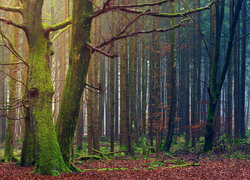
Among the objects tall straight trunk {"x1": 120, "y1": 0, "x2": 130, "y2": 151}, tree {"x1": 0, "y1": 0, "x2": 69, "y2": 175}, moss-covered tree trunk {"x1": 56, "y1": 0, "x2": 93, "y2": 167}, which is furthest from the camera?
tall straight trunk {"x1": 120, "y1": 0, "x2": 130, "y2": 151}

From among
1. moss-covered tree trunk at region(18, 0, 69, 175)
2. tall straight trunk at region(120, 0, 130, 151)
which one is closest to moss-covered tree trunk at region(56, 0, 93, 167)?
moss-covered tree trunk at region(18, 0, 69, 175)

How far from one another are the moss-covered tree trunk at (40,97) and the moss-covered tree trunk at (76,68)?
42 centimetres

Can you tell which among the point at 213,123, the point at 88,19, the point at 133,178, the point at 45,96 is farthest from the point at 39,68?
the point at 213,123

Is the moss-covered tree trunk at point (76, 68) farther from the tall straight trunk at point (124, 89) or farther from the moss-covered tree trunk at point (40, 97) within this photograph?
the tall straight trunk at point (124, 89)

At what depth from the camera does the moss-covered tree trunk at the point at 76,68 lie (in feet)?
27.9

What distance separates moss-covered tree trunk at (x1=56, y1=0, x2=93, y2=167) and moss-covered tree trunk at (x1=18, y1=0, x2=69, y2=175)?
416mm

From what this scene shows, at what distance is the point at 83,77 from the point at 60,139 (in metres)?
2.06

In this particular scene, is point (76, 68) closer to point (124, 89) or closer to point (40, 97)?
point (40, 97)

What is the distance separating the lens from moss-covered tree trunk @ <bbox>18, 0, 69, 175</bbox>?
26.4 feet

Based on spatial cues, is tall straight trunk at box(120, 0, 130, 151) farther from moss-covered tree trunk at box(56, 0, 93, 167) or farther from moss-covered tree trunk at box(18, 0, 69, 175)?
moss-covered tree trunk at box(18, 0, 69, 175)

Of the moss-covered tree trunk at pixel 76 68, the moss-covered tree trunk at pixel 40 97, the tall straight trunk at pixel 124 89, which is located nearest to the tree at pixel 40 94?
the moss-covered tree trunk at pixel 40 97

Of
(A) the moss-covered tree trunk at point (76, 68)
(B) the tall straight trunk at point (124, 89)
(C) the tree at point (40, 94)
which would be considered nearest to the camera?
(C) the tree at point (40, 94)

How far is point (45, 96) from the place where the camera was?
329 inches

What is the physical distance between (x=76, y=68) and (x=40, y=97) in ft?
4.53
